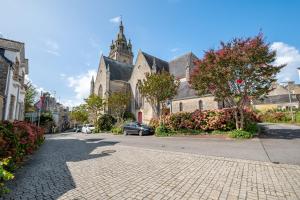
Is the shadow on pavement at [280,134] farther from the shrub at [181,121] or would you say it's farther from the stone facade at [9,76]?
the stone facade at [9,76]

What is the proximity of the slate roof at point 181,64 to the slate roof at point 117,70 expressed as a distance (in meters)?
10.6

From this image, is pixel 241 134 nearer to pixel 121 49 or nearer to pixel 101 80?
pixel 101 80

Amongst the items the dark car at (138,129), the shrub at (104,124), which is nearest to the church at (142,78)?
the shrub at (104,124)

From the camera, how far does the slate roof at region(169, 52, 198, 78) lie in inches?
1308

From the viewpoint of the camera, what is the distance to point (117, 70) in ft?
135

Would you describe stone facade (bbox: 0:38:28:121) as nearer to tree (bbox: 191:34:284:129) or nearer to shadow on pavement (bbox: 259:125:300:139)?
tree (bbox: 191:34:284:129)

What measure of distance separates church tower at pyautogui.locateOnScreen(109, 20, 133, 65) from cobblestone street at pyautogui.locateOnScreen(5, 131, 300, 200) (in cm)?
4667

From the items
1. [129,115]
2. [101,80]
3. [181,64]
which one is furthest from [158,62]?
[101,80]

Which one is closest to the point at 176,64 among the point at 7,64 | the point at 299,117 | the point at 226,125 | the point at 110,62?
the point at 110,62

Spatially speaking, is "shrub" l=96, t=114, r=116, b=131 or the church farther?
"shrub" l=96, t=114, r=116, b=131

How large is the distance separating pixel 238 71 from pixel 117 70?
105ft

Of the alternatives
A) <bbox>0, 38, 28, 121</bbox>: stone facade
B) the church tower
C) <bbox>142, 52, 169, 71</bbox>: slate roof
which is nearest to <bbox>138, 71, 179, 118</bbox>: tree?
<bbox>0, 38, 28, 121</bbox>: stone facade

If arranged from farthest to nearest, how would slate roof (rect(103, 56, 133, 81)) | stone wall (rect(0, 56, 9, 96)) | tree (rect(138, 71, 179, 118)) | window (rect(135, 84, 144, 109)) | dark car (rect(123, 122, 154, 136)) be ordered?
slate roof (rect(103, 56, 133, 81)) → window (rect(135, 84, 144, 109)) → dark car (rect(123, 122, 154, 136)) → tree (rect(138, 71, 179, 118)) → stone wall (rect(0, 56, 9, 96))

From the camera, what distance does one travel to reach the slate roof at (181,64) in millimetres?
33219
